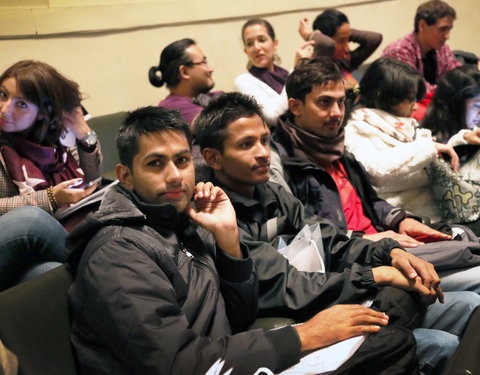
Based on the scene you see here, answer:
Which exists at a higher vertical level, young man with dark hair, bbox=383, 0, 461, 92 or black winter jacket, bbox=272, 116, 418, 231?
young man with dark hair, bbox=383, 0, 461, 92

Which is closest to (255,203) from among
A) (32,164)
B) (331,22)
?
(32,164)

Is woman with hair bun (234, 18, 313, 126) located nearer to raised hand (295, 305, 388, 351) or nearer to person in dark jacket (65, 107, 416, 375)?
person in dark jacket (65, 107, 416, 375)

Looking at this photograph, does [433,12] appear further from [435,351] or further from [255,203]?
[435,351]

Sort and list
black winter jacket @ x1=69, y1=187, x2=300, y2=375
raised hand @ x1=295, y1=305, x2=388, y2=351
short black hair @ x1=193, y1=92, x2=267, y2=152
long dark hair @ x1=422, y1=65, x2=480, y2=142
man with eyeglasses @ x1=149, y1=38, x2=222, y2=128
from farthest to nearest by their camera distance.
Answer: man with eyeglasses @ x1=149, y1=38, x2=222, y2=128 < long dark hair @ x1=422, y1=65, x2=480, y2=142 < short black hair @ x1=193, y1=92, x2=267, y2=152 < raised hand @ x1=295, y1=305, x2=388, y2=351 < black winter jacket @ x1=69, y1=187, x2=300, y2=375

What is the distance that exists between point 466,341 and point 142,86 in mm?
2665

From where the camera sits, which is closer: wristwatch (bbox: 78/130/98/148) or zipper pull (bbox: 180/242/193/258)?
zipper pull (bbox: 180/242/193/258)

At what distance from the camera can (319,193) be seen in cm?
199

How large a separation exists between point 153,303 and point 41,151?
3.21 ft

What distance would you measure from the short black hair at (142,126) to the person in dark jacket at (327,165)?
628mm

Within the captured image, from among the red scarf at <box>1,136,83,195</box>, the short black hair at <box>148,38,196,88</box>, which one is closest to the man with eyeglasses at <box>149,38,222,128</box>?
the short black hair at <box>148,38,196,88</box>

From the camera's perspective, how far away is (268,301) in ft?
4.77

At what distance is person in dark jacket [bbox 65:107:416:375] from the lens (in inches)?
41.5

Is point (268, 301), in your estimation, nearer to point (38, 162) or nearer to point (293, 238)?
point (293, 238)

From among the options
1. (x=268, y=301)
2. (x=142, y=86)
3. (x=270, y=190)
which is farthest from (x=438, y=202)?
(x=142, y=86)
